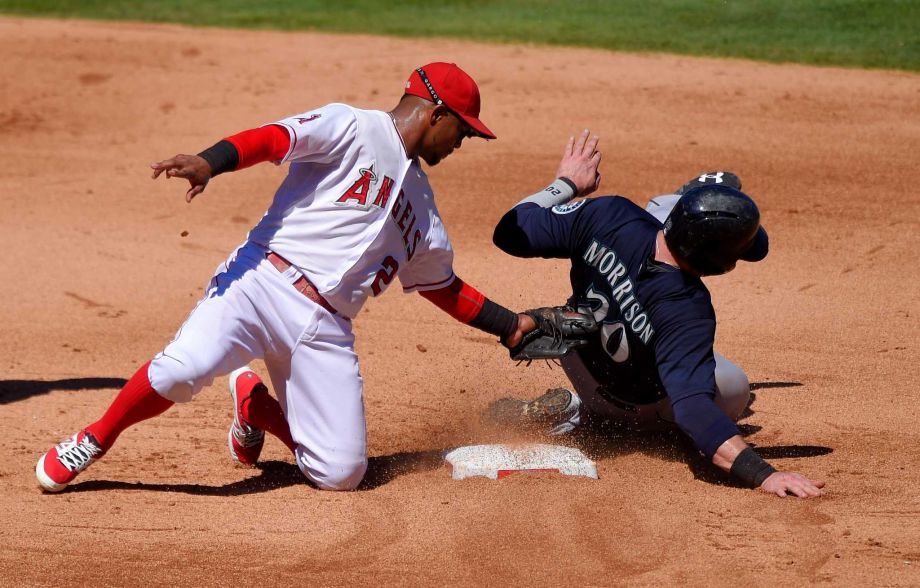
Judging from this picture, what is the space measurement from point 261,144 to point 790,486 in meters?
2.32

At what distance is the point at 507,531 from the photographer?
4137 mm

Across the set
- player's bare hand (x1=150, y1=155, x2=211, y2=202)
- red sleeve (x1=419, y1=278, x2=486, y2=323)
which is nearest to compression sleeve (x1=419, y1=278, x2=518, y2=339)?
red sleeve (x1=419, y1=278, x2=486, y2=323)

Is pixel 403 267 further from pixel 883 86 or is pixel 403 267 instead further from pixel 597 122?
pixel 883 86

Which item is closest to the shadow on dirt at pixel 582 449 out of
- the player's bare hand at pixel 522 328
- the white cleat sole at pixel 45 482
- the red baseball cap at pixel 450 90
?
the white cleat sole at pixel 45 482

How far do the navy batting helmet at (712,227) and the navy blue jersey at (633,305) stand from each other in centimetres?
11

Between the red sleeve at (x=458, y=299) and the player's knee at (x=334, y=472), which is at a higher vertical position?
the red sleeve at (x=458, y=299)

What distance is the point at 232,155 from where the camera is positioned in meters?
4.09

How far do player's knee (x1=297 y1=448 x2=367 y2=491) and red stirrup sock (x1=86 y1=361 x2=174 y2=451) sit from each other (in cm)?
61

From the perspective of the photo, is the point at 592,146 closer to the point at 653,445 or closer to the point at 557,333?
the point at 557,333

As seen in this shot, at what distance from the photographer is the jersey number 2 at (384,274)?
4492 millimetres

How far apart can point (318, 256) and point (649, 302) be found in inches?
51.3

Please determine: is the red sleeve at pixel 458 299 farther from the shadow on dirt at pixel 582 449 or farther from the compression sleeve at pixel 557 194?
the shadow on dirt at pixel 582 449

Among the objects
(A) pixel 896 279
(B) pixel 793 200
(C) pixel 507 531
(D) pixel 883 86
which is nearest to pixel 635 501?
(C) pixel 507 531

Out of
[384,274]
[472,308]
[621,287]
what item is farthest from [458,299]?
[621,287]
